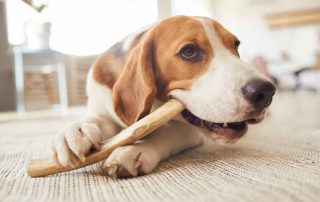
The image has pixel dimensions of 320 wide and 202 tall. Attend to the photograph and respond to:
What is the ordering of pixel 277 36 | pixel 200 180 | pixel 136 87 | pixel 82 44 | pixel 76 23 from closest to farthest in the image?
pixel 200 180
pixel 136 87
pixel 76 23
pixel 82 44
pixel 277 36

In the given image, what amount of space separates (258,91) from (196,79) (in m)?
0.17

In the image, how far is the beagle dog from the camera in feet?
2.58

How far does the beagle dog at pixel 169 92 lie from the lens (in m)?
0.79

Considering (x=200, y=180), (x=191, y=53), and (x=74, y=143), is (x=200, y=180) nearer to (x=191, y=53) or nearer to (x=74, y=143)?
(x=74, y=143)

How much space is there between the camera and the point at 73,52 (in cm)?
553

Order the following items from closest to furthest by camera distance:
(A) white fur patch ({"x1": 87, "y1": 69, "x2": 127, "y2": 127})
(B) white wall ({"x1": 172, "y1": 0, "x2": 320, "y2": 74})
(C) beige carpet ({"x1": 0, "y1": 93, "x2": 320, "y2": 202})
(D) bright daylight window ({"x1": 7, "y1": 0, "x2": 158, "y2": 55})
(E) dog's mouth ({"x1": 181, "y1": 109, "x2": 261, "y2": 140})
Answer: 1. (C) beige carpet ({"x1": 0, "y1": 93, "x2": 320, "y2": 202})
2. (E) dog's mouth ({"x1": 181, "y1": 109, "x2": 261, "y2": 140})
3. (A) white fur patch ({"x1": 87, "y1": 69, "x2": 127, "y2": 127})
4. (D) bright daylight window ({"x1": 7, "y1": 0, "x2": 158, "y2": 55})
5. (B) white wall ({"x1": 172, "y1": 0, "x2": 320, "y2": 74})

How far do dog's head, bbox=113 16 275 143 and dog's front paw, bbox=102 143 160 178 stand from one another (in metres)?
0.14

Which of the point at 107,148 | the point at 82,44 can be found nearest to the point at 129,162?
the point at 107,148

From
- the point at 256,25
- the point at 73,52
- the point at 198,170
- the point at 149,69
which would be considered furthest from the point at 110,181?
the point at 256,25

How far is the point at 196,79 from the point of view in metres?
0.91

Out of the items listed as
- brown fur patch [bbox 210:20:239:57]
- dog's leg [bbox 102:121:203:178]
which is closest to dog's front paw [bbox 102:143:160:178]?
dog's leg [bbox 102:121:203:178]

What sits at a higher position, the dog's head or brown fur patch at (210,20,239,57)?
brown fur patch at (210,20,239,57)

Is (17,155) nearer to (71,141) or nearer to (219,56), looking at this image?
(71,141)

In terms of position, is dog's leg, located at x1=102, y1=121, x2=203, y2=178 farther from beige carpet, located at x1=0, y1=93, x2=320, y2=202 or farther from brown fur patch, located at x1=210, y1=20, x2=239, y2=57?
brown fur patch, located at x1=210, y1=20, x2=239, y2=57
